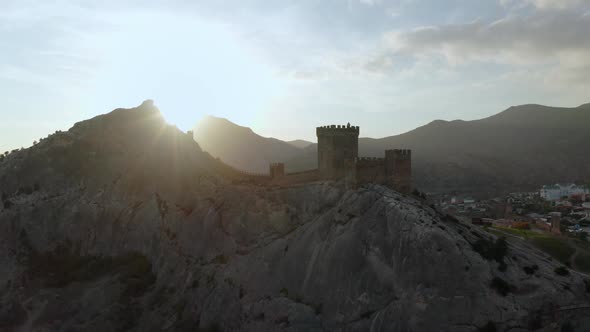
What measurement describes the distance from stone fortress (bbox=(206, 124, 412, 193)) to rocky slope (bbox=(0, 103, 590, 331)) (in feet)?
4.54

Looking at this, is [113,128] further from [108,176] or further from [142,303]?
[142,303]

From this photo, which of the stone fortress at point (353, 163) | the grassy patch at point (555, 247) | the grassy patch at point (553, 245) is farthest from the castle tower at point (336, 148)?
the grassy patch at point (555, 247)

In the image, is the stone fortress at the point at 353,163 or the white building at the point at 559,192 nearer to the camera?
the stone fortress at the point at 353,163

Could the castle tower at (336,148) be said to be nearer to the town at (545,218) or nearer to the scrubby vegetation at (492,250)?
the town at (545,218)

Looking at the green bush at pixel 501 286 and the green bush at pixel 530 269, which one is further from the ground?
the green bush at pixel 530 269

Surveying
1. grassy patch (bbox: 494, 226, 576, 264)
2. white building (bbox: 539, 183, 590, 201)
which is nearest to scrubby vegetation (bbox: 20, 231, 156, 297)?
grassy patch (bbox: 494, 226, 576, 264)

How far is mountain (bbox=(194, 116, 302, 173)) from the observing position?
475 feet

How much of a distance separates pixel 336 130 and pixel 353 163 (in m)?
3.91

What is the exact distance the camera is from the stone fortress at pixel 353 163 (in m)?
41.4

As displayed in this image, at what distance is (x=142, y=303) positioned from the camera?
172 ft

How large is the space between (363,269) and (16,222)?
2150 inches

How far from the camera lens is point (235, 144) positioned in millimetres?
163375

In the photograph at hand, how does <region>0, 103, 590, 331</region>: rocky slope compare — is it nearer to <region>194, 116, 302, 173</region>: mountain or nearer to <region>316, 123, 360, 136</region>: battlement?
<region>316, 123, 360, 136</region>: battlement

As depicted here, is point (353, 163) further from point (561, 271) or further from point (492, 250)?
point (561, 271)
